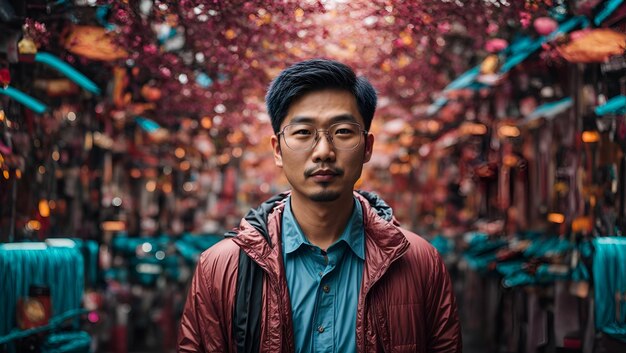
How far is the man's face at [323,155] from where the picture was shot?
3496mm

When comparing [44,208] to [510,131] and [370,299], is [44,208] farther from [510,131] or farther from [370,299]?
[510,131]

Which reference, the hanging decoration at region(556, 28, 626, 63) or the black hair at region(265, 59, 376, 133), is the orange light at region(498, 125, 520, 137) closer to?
the hanging decoration at region(556, 28, 626, 63)

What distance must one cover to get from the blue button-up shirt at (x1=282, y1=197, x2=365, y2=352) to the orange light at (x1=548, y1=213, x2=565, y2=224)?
5372 millimetres

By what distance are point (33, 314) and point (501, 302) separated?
5.68 meters

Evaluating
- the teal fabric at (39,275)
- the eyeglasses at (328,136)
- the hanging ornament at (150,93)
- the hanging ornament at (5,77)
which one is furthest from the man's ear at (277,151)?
the hanging ornament at (150,93)

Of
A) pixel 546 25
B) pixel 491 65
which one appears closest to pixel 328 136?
pixel 546 25

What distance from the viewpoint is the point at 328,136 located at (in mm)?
3523

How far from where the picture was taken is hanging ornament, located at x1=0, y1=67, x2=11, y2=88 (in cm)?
470

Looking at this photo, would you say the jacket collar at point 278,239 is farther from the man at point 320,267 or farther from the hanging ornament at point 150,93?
the hanging ornament at point 150,93

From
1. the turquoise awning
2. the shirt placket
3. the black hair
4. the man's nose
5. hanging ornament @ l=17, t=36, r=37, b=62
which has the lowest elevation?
the shirt placket

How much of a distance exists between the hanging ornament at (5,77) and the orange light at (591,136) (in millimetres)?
3950

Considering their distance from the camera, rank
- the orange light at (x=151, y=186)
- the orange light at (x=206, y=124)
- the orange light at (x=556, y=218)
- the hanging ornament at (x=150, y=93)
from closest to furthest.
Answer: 1. the orange light at (x=556, y=218)
2. the hanging ornament at (x=150, y=93)
3. the orange light at (x=206, y=124)
4. the orange light at (x=151, y=186)

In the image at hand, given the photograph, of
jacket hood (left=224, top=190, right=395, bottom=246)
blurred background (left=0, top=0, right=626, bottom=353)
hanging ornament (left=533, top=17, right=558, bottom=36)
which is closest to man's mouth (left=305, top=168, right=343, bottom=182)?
jacket hood (left=224, top=190, right=395, bottom=246)

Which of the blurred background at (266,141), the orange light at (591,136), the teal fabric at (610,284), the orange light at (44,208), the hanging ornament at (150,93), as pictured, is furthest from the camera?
the hanging ornament at (150,93)
